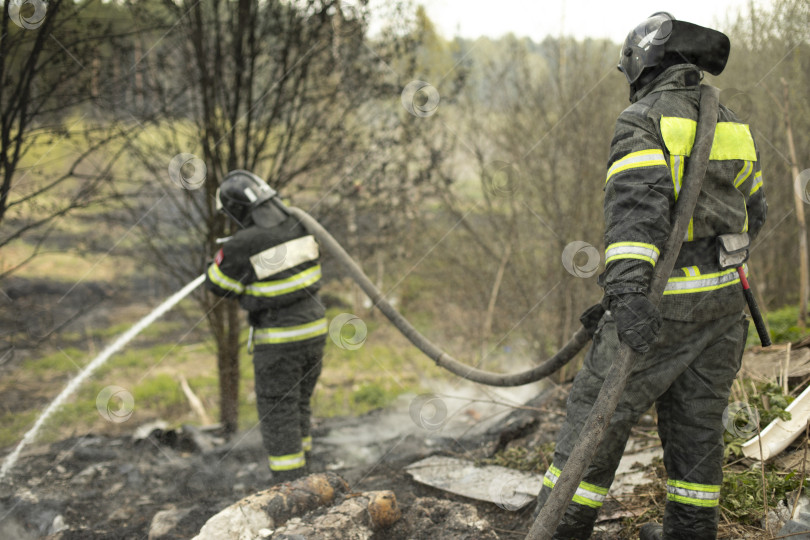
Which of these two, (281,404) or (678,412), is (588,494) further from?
(281,404)

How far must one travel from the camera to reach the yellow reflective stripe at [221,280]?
3.96 m

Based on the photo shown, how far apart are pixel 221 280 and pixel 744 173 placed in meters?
3.11

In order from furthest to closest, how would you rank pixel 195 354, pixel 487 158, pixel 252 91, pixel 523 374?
pixel 195 354, pixel 487 158, pixel 252 91, pixel 523 374

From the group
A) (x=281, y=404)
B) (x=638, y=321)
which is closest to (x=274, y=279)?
(x=281, y=404)

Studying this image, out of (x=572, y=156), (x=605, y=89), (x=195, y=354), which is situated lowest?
(x=195, y=354)

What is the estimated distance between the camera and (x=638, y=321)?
7.11 ft

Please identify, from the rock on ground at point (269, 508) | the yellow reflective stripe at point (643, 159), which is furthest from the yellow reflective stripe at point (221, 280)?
the yellow reflective stripe at point (643, 159)

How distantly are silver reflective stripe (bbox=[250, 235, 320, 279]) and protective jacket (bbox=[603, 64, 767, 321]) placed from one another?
230 centimetres

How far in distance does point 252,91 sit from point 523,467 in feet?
13.0

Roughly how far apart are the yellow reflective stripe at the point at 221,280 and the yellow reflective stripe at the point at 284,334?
0.38 metres

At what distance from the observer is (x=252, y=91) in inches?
211

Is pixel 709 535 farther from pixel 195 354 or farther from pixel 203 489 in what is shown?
pixel 195 354

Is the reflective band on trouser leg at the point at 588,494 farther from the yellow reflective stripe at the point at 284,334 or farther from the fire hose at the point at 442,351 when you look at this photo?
the yellow reflective stripe at the point at 284,334

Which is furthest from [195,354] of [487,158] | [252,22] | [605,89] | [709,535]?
[709,535]
